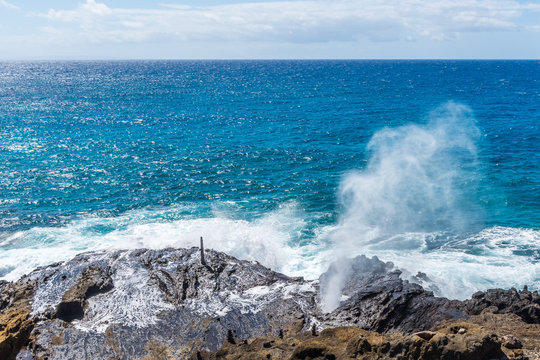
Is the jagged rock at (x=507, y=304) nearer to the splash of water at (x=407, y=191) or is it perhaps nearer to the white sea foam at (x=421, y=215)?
the white sea foam at (x=421, y=215)

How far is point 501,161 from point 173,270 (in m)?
60.3

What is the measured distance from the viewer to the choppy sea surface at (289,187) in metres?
43.7

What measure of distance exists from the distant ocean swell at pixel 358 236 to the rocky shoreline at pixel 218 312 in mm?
3610

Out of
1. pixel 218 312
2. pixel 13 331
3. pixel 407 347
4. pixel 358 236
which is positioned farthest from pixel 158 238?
pixel 407 347

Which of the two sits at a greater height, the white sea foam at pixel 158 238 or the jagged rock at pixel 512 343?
the jagged rock at pixel 512 343

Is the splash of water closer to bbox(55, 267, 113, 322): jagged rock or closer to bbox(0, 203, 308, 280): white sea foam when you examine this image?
bbox(0, 203, 308, 280): white sea foam

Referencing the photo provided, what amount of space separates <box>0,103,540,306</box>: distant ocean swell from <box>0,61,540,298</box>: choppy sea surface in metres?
0.21

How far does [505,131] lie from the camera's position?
90.5 m

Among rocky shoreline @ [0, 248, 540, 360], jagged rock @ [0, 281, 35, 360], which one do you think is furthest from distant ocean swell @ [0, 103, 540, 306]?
jagged rock @ [0, 281, 35, 360]

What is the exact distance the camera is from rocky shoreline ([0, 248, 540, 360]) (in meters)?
23.2

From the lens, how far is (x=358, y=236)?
47375mm

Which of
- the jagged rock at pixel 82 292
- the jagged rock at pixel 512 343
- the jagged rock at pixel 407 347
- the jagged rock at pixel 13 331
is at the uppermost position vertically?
the jagged rock at pixel 407 347

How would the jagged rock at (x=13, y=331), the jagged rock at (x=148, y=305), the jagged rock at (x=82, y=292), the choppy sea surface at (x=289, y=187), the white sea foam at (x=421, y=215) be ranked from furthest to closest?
the choppy sea surface at (x=289, y=187)
the white sea foam at (x=421, y=215)
the jagged rock at (x=82, y=292)
the jagged rock at (x=148, y=305)
the jagged rock at (x=13, y=331)

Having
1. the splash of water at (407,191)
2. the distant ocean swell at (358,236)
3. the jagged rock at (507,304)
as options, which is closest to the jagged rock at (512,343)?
the jagged rock at (507,304)
